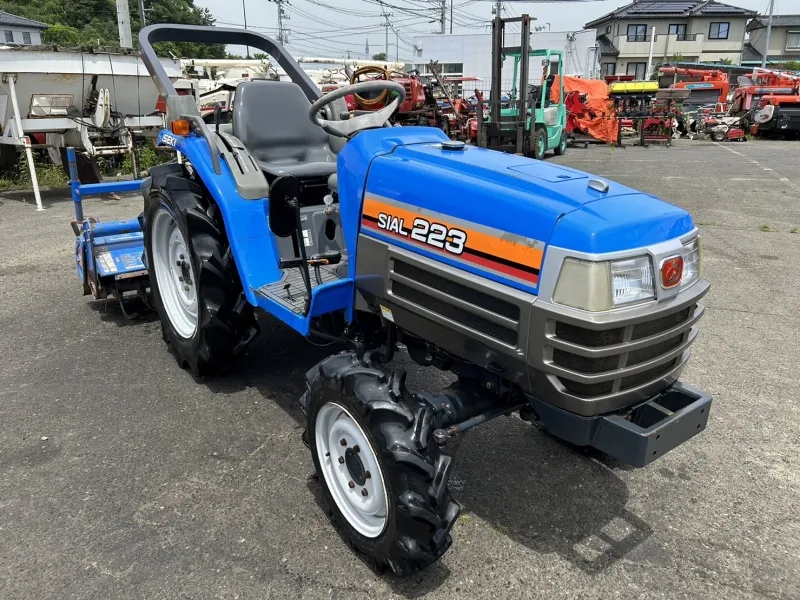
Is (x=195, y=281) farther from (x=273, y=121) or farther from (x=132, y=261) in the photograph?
(x=132, y=261)

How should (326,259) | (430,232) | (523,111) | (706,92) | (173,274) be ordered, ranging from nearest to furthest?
(430,232)
(326,259)
(173,274)
(523,111)
(706,92)

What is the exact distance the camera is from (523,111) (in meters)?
12.1

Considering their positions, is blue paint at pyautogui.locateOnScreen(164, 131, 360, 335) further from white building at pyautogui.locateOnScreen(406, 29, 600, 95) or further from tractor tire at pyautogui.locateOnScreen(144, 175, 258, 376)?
white building at pyautogui.locateOnScreen(406, 29, 600, 95)

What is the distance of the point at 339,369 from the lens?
217 cm

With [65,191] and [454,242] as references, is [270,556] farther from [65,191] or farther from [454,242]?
[65,191]

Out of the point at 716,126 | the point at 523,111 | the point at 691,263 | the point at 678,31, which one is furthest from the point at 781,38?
the point at 691,263

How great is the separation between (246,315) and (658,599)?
2.25 metres

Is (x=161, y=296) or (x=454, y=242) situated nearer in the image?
(x=454, y=242)

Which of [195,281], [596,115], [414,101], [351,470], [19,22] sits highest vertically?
[19,22]

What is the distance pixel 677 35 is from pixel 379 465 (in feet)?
181

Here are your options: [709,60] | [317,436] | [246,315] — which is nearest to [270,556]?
[317,436]

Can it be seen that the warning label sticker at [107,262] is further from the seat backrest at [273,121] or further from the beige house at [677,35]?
the beige house at [677,35]

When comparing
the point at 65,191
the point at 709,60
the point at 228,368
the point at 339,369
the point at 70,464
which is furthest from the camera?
the point at 709,60

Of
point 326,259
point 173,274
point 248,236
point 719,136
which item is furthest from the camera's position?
point 719,136
